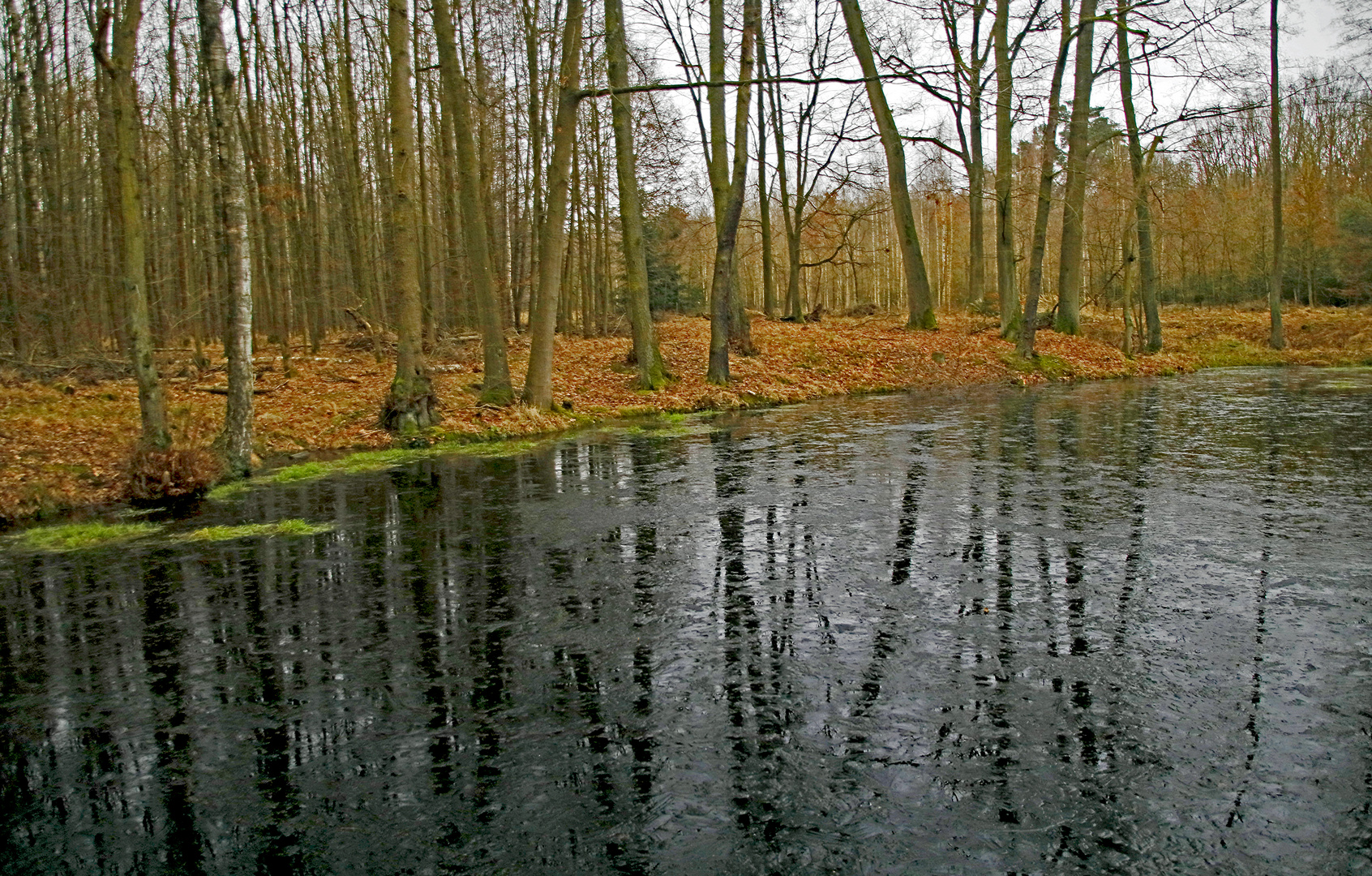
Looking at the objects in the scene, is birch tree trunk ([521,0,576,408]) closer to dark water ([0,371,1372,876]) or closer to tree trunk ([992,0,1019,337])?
dark water ([0,371,1372,876])

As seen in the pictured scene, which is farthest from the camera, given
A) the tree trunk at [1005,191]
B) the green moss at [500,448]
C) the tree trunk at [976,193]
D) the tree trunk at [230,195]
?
the tree trunk at [976,193]

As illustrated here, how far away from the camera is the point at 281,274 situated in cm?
2238

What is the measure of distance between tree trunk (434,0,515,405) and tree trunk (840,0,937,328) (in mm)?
13964

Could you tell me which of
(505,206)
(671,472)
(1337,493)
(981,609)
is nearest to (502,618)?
(981,609)

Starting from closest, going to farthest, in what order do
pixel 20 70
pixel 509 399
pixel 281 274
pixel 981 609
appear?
pixel 981 609 < pixel 509 399 < pixel 20 70 < pixel 281 274

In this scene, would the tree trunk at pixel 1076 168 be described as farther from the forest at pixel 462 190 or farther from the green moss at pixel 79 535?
the green moss at pixel 79 535

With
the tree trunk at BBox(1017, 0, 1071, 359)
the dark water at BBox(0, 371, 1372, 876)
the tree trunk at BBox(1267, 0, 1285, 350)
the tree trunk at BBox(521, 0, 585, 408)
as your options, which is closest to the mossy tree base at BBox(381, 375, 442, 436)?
the tree trunk at BBox(521, 0, 585, 408)

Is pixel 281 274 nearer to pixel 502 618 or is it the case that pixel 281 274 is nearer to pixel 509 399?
pixel 509 399

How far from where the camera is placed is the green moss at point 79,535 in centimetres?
870

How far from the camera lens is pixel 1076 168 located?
22.3 meters

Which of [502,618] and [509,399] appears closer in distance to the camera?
[502,618]

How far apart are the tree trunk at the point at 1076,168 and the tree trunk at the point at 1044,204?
2.02 feet

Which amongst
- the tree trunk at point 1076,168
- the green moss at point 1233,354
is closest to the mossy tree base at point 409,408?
the tree trunk at point 1076,168

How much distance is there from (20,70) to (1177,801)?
2334 centimetres
